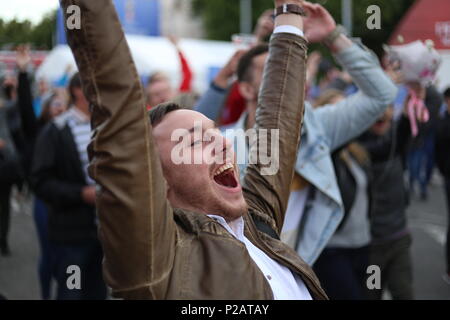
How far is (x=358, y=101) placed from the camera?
2.80m

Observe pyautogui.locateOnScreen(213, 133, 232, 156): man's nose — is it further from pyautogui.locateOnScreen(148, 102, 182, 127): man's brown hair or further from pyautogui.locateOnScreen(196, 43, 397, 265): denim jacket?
pyautogui.locateOnScreen(196, 43, 397, 265): denim jacket

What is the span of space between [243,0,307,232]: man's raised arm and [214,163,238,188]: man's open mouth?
0.20 metres

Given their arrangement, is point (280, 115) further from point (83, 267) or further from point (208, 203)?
point (83, 267)

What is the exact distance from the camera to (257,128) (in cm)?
210

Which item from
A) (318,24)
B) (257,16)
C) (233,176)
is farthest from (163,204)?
(257,16)

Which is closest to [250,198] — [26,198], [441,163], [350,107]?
[350,107]

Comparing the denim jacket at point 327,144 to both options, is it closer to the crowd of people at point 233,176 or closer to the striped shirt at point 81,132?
the crowd of people at point 233,176

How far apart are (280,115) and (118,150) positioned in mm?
900

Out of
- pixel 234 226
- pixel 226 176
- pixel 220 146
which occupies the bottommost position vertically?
pixel 234 226

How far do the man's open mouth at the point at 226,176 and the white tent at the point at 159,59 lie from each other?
11207 mm

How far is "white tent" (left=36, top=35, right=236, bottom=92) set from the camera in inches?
529

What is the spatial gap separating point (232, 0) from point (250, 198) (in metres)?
30.2

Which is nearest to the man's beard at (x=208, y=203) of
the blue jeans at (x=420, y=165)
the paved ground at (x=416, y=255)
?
the paved ground at (x=416, y=255)

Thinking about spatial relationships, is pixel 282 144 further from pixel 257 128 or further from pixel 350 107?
→ pixel 350 107
